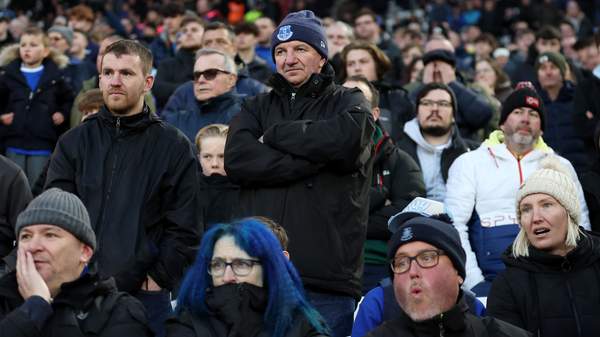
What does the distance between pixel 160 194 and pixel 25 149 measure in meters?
6.58

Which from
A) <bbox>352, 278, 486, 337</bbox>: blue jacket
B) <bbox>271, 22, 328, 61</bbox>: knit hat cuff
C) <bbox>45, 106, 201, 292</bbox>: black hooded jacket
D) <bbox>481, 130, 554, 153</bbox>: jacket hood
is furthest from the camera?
<bbox>481, 130, 554, 153</bbox>: jacket hood

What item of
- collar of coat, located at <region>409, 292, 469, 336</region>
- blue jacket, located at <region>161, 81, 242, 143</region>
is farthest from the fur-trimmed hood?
collar of coat, located at <region>409, 292, 469, 336</region>

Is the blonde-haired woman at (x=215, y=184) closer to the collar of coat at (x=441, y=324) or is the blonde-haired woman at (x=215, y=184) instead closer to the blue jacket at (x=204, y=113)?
the blue jacket at (x=204, y=113)

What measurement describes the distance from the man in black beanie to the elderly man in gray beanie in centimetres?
143

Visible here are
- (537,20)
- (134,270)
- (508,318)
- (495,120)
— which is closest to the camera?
(134,270)

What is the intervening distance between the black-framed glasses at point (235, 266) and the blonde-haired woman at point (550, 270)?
69.0 inches

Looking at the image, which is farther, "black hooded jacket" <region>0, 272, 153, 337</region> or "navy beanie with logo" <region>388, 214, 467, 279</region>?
"navy beanie with logo" <region>388, 214, 467, 279</region>

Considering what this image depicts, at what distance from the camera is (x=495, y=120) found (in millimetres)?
12641

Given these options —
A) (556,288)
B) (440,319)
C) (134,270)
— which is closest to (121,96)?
(134,270)

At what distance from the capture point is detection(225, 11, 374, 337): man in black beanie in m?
6.90

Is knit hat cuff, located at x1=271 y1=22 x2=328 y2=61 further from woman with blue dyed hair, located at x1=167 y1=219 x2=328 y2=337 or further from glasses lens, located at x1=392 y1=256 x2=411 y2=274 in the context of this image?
glasses lens, located at x1=392 y1=256 x2=411 y2=274

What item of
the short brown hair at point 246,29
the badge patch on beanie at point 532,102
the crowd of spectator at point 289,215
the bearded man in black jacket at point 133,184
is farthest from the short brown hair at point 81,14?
the bearded man in black jacket at point 133,184

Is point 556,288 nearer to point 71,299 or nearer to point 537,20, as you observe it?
point 71,299

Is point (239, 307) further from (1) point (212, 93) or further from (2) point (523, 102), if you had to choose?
(1) point (212, 93)
